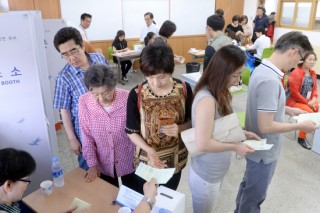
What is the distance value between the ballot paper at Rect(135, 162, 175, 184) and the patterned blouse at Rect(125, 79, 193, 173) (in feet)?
0.29

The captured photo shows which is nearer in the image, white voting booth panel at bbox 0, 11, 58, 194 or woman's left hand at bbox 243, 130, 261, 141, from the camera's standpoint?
woman's left hand at bbox 243, 130, 261, 141

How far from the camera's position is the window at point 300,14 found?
7.01m

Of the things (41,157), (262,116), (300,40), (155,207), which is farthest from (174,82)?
(41,157)

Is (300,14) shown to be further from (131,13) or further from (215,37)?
(215,37)

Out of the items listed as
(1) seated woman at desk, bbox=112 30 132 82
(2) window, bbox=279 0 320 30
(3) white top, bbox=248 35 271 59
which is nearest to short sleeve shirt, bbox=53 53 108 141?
(3) white top, bbox=248 35 271 59

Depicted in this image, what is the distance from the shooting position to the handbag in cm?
139

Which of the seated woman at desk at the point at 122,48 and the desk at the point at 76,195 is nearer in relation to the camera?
the desk at the point at 76,195

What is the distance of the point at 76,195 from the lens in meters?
1.58

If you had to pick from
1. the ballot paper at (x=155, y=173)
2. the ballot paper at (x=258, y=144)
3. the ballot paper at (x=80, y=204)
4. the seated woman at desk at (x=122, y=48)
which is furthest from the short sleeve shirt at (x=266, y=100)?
the seated woman at desk at (x=122, y=48)

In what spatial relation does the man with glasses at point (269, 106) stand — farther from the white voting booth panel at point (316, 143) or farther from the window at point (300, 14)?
the window at point (300, 14)

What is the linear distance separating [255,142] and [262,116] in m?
0.16

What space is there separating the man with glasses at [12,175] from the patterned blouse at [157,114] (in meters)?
0.55

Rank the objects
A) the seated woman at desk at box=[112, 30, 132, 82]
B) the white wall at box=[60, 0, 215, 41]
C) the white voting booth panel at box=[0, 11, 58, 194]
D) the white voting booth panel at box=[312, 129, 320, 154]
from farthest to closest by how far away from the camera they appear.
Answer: the white wall at box=[60, 0, 215, 41], the seated woman at desk at box=[112, 30, 132, 82], the white voting booth panel at box=[312, 129, 320, 154], the white voting booth panel at box=[0, 11, 58, 194]

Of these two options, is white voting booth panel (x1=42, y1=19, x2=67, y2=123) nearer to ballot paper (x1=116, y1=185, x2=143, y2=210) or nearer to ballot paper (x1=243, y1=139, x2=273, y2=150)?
ballot paper (x1=116, y1=185, x2=143, y2=210)
